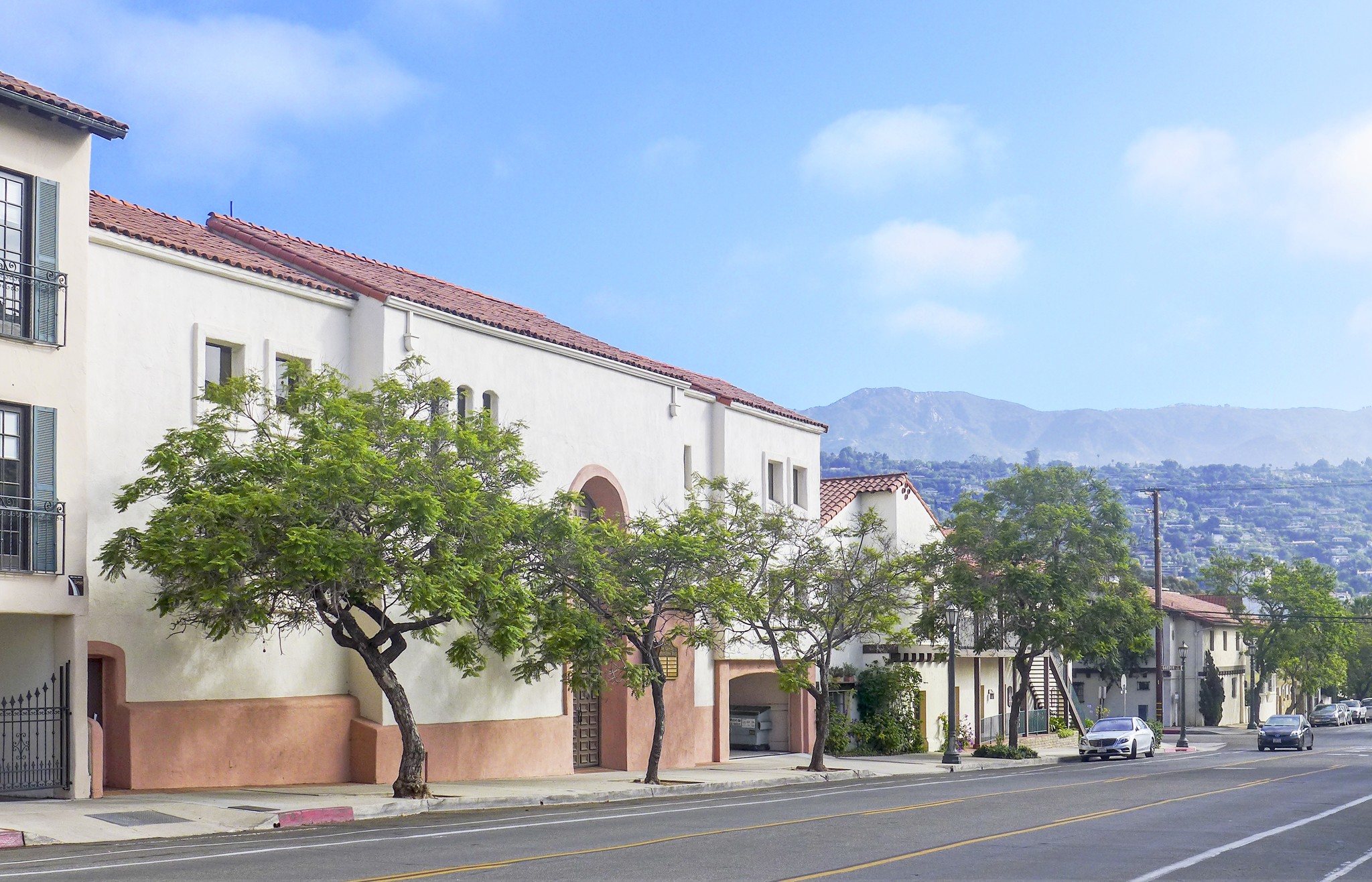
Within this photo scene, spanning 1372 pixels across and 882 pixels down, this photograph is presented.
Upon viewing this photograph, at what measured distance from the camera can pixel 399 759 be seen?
2628 centimetres

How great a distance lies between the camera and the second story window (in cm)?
2028

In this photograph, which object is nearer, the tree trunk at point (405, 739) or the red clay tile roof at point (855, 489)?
the tree trunk at point (405, 739)

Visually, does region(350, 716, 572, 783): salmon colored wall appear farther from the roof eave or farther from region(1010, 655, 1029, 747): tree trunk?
region(1010, 655, 1029, 747): tree trunk

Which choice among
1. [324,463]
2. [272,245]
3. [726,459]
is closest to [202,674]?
[324,463]

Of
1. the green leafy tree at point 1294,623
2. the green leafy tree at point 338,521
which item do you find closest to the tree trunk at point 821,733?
the green leafy tree at point 338,521

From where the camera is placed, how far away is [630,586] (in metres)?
28.2

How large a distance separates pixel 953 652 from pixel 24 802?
27.5 m

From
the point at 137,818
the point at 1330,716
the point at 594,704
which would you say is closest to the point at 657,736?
the point at 594,704

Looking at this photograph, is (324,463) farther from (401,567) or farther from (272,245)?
(272,245)

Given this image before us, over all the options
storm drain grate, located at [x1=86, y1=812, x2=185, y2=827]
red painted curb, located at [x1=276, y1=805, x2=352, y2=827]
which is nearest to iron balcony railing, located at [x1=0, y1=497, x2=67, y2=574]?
storm drain grate, located at [x1=86, y1=812, x2=185, y2=827]

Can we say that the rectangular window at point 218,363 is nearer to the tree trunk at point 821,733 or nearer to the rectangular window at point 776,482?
the tree trunk at point 821,733

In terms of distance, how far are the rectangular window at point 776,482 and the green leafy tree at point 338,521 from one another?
1765 centimetres

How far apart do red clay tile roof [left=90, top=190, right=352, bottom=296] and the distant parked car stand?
81.6 meters

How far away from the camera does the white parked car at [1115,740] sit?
4566 cm
